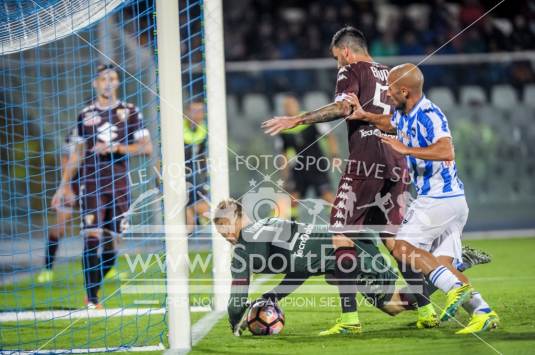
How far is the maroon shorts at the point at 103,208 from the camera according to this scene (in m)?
8.40

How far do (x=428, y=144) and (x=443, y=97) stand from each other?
30.0 ft

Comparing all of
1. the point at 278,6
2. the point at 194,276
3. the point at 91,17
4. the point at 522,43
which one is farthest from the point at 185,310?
the point at 278,6

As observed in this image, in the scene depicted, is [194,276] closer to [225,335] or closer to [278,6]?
[225,335]

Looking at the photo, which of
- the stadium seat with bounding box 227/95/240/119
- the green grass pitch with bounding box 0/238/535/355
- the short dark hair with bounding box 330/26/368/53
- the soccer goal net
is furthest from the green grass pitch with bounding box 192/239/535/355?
the stadium seat with bounding box 227/95/240/119

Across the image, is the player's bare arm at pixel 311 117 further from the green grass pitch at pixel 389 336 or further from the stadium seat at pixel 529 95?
the stadium seat at pixel 529 95

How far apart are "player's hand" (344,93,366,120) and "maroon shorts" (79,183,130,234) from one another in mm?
2741

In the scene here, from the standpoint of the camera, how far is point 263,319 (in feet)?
20.9

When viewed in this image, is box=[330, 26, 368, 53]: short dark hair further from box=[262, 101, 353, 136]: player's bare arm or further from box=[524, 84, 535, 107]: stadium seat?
box=[524, 84, 535, 107]: stadium seat

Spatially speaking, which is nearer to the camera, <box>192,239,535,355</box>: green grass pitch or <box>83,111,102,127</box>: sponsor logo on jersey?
<box>192,239,535,355</box>: green grass pitch

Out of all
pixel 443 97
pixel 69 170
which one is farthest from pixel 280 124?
pixel 443 97

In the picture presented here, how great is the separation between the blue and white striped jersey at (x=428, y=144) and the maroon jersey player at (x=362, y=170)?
32cm

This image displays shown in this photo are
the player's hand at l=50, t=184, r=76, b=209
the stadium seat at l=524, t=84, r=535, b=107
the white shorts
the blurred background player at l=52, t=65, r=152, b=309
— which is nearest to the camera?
the white shorts

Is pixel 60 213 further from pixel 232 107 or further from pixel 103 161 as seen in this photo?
pixel 232 107

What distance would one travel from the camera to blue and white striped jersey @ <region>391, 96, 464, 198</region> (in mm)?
6113
